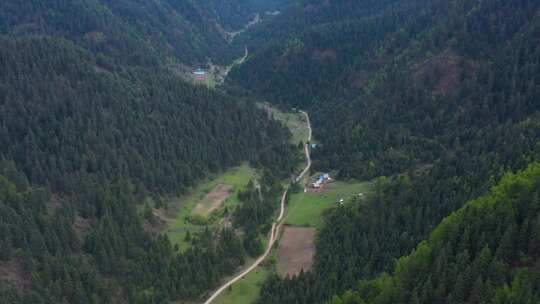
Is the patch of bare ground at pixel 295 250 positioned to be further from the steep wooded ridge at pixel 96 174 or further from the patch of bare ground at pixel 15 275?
the patch of bare ground at pixel 15 275

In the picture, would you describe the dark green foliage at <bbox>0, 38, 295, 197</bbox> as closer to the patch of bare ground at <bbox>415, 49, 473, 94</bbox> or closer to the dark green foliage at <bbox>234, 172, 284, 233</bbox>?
the dark green foliage at <bbox>234, 172, 284, 233</bbox>

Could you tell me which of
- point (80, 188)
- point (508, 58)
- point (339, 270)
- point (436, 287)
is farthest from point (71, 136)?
point (508, 58)

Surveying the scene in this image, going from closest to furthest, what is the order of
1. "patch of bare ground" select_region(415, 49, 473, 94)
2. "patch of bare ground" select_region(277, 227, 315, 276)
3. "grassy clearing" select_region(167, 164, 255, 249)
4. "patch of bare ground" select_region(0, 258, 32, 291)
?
"patch of bare ground" select_region(0, 258, 32, 291)
"patch of bare ground" select_region(277, 227, 315, 276)
"grassy clearing" select_region(167, 164, 255, 249)
"patch of bare ground" select_region(415, 49, 473, 94)

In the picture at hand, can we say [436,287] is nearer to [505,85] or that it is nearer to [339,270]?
[339,270]

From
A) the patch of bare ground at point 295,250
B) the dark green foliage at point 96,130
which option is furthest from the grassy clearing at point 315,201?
the dark green foliage at point 96,130

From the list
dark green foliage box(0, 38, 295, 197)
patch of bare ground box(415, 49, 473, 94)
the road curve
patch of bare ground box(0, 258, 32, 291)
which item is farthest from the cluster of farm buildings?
patch of bare ground box(0, 258, 32, 291)

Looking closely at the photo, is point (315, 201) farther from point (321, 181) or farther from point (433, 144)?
point (433, 144)

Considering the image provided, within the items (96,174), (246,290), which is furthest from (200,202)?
(246,290)
